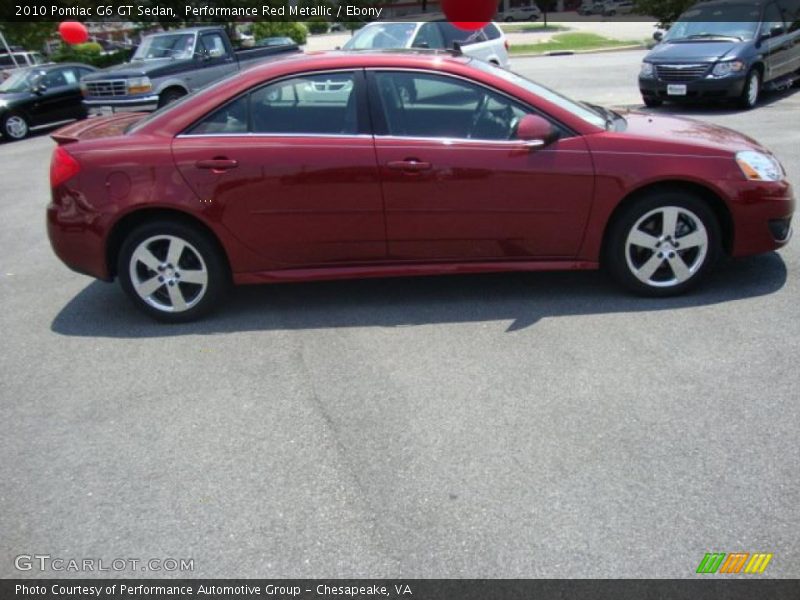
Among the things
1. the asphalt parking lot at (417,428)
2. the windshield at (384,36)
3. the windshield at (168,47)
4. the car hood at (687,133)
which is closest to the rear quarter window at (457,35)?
the windshield at (384,36)

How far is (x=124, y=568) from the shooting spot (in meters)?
2.67

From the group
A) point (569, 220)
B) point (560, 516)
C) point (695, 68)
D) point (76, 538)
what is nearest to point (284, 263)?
point (569, 220)

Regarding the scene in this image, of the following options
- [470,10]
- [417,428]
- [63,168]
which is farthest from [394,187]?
[470,10]

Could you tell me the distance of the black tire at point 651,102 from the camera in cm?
1225

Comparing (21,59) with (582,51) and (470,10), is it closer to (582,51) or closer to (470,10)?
(582,51)

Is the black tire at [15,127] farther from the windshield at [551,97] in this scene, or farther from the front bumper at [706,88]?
the windshield at [551,97]

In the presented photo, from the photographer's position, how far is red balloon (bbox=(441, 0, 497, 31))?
1088cm

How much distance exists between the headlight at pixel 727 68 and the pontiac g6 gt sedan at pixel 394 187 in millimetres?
7598

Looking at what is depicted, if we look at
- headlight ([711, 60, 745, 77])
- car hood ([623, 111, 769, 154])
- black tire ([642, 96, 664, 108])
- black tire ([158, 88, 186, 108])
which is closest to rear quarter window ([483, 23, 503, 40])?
black tire ([642, 96, 664, 108])

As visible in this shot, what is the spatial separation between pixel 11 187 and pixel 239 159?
700 centimetres

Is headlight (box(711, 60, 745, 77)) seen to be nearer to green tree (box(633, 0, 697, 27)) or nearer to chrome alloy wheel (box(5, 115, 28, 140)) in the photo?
chrome alloy wheel (box(5, 115, 28, 140))

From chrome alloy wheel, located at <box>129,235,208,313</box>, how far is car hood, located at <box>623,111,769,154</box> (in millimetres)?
2895
